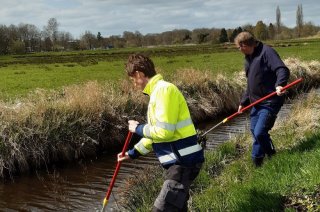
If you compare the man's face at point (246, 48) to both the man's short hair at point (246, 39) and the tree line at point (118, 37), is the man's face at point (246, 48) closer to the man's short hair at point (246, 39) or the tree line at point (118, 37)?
the man's short hair at point (246, 39)

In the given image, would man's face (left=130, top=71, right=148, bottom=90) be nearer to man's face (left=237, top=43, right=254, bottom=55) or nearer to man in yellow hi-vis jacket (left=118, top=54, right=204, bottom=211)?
man in yellow hi-vis jacket (left=118, top=54, right=204, bottom=211)

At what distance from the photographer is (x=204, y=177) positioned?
7.30 metres

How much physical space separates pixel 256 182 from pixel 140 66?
2.64 m

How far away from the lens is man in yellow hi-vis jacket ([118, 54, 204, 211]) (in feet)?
14.9

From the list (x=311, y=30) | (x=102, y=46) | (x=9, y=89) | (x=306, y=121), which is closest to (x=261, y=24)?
(x=311, y=30)

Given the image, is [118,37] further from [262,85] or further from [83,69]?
[262,85]

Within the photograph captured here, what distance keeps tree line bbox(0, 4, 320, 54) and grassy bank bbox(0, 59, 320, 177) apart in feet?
257

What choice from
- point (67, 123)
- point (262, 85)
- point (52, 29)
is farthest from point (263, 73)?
point (52, 29)

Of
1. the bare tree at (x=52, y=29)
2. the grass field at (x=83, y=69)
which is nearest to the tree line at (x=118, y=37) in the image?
the bare tree at (x=52, y=29)

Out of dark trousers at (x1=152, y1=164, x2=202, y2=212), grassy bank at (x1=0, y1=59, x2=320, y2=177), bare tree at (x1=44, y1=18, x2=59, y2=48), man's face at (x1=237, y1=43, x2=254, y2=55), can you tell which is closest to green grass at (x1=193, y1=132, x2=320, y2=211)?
dark trousers at (x1=152, y1=164, x2=202, y2=212)

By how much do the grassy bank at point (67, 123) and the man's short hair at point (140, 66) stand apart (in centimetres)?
693

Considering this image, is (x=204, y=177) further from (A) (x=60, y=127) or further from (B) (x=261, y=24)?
(B) (x=261, y=24)

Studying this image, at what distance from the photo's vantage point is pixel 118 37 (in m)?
139

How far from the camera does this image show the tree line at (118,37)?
10369 centimetres
